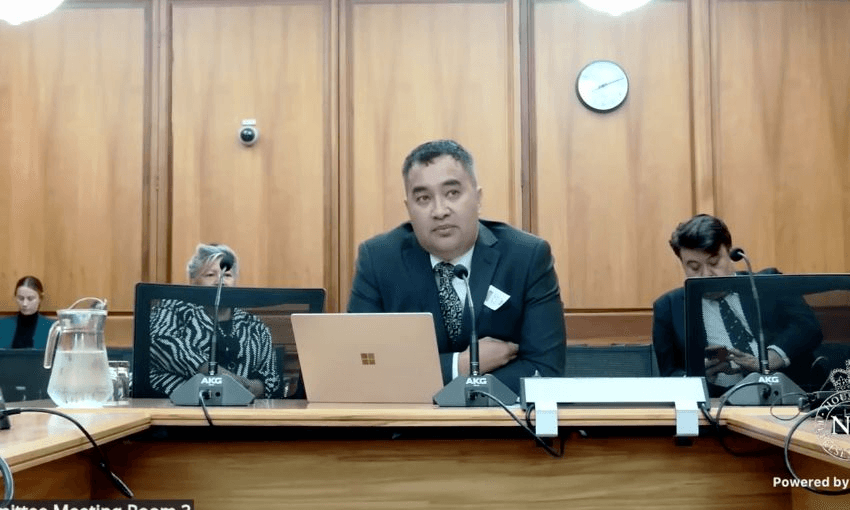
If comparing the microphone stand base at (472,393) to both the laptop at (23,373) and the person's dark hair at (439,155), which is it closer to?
the person's dark hair at (439,155)

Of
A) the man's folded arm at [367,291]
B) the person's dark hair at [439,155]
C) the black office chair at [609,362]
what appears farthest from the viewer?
the black office chair at [609,362]

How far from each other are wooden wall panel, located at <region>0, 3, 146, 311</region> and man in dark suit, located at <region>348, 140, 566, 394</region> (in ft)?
9.10

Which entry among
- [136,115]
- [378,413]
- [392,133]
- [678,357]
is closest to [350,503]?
[378,413]

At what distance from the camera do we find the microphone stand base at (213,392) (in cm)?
219

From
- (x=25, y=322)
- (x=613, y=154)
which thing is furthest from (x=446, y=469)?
(x=25, y=322)

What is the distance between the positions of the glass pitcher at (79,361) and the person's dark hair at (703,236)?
6.55ft

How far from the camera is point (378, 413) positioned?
1953 mm

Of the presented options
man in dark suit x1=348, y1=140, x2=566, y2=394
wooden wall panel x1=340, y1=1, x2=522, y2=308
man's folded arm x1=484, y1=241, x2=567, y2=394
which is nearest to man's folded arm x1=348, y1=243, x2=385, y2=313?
man in dark suit x1=348, y1=140, x2=566, y2=394

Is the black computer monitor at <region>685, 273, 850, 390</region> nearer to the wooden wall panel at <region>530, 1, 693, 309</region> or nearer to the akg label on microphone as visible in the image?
the akg label on microphone

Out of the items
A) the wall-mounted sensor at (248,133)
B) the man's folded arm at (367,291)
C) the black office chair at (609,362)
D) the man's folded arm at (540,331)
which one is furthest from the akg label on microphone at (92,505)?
the wall-mounted sensor at (248,133)

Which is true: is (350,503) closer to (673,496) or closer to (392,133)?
(673,496)

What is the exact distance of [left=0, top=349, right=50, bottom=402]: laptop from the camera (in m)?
3.05

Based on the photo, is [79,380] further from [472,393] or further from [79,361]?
[472,393]

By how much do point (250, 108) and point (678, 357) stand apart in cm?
275
